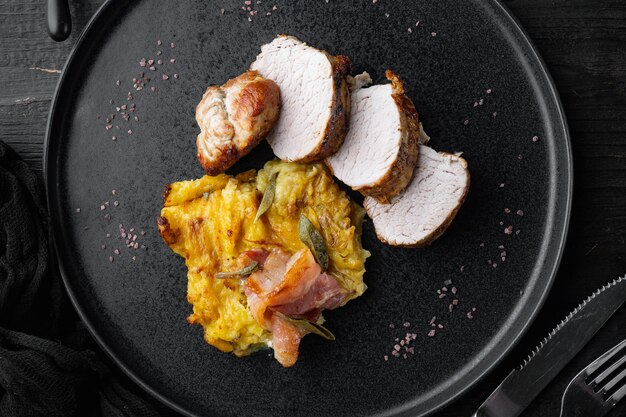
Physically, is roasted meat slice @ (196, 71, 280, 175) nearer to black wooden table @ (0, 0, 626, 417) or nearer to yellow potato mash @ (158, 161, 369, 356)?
yellow potato mash @ (158, 161, 369, 356)

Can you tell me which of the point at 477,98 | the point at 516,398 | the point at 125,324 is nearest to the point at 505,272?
the point at 516,398

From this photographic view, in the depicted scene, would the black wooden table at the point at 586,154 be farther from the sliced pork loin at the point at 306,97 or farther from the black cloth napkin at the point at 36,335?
Answer: the black cloth napkin at the point at 36,335

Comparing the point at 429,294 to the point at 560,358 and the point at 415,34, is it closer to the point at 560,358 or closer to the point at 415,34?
the point at 560,358

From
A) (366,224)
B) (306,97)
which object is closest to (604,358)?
(366,224)

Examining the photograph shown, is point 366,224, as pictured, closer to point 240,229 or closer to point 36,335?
point 240,229

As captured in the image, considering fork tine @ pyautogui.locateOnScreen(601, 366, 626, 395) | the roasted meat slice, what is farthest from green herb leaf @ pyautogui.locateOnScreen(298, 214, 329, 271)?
fork tine @ pyautogui.locateOnScreen(601, 366, 626, 395)
